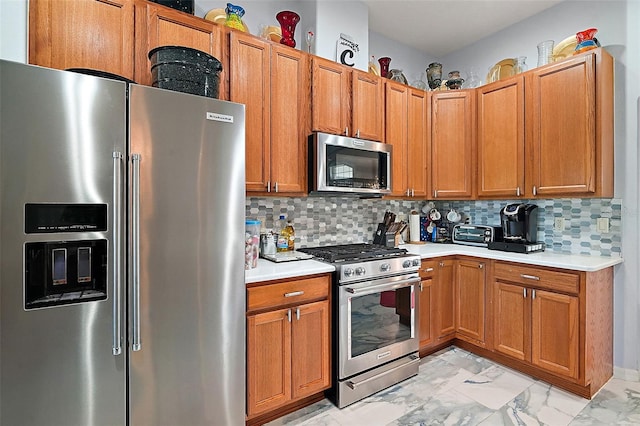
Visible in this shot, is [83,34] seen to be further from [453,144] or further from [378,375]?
[453,144]

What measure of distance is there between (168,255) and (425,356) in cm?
237

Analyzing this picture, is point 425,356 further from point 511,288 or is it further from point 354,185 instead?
point 354,185

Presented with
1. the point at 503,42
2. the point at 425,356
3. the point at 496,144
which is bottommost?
the point at 425,356

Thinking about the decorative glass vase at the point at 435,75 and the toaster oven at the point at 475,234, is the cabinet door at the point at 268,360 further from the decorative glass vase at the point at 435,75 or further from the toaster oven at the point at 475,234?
the decorative glass vase at the point at 435,75

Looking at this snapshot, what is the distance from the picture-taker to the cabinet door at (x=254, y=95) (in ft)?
7.00

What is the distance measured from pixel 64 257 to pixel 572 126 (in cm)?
332

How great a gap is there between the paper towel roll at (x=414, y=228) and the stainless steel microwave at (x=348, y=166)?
805 mm

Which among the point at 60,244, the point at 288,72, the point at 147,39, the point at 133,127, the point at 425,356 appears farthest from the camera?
the point at 425,356

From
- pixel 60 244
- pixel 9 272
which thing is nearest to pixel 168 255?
pixel 60 244

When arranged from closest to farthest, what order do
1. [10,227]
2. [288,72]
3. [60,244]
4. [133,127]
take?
[10,227]
[60,244]
[133,127]
[288,72]

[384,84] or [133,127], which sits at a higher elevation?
[384,84]

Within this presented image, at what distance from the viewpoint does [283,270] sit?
197 cm

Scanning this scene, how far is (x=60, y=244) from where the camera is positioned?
125 centimetres

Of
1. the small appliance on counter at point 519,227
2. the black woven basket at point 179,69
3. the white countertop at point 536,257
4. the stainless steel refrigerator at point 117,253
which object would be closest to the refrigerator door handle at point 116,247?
the stainless steel refrigerator at point 117,253
